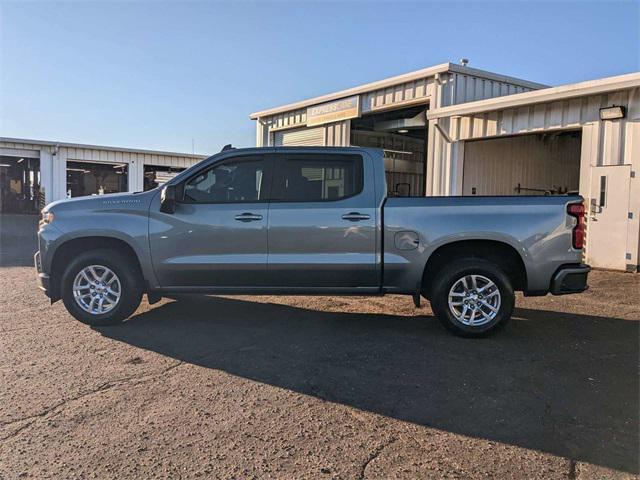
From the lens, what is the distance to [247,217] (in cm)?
580

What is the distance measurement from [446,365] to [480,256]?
1.62 meters

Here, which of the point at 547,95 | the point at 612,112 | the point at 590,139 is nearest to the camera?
the point at 612,112

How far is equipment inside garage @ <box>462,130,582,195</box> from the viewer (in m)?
13.7

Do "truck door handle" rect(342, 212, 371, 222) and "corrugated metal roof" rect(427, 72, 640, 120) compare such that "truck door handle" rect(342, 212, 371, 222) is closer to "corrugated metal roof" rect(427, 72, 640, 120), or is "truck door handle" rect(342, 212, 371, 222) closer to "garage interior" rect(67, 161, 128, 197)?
"corrugated metal roof" rect(427, 72, 640, 120)

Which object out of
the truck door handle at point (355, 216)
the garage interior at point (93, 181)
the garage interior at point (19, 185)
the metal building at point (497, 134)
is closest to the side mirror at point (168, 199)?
the truck door handle at point (355, 216)

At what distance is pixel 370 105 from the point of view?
14.7 metres

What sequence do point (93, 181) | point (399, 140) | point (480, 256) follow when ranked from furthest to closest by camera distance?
point (93, 181)
point (399, 140)
point (480, 256)

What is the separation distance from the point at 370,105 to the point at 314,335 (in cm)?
1034

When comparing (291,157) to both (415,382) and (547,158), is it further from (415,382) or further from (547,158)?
(547,158)

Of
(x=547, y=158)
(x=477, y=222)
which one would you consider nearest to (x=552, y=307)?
(x=477, y=222)

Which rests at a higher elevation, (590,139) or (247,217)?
(590,139)

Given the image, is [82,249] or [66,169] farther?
[66,169]

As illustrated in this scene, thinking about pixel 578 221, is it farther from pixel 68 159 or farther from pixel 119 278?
pixel 68 159

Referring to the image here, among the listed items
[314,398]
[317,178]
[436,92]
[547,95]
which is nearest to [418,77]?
[436,92]
